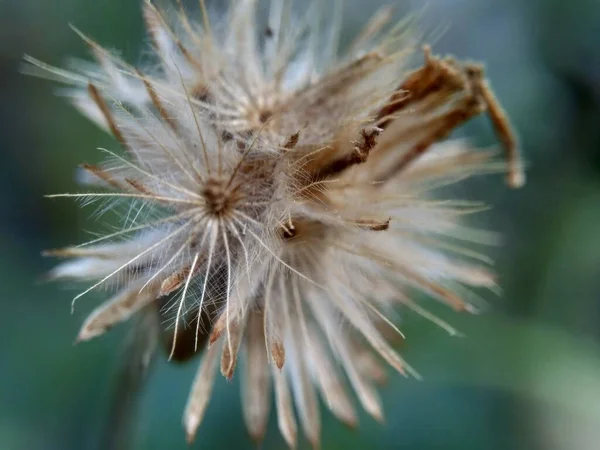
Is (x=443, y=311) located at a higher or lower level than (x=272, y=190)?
lower

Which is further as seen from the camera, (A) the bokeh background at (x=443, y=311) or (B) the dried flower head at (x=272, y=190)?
(A) the bokeh background at (x=443, y=311)

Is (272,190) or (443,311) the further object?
(443,311)

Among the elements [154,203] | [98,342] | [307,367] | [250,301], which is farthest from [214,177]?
[98,342]

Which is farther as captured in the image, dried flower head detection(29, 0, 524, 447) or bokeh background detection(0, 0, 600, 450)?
bokeh background detection(0, 0, 600, 450)
